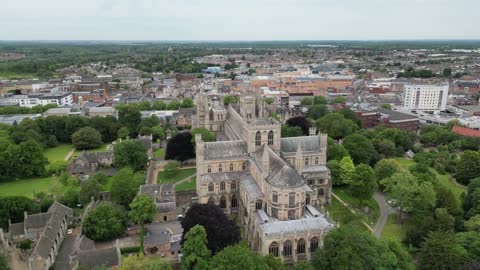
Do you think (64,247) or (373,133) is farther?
(373,133)

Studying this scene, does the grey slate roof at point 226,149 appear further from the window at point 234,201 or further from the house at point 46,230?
the house at point 46,230

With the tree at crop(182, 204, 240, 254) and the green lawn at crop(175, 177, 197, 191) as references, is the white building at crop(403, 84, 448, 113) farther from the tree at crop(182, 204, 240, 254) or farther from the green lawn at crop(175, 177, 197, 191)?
the tree at crop(182, 204, 240, 254)

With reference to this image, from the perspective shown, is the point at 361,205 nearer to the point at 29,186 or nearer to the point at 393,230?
the point at 393,230

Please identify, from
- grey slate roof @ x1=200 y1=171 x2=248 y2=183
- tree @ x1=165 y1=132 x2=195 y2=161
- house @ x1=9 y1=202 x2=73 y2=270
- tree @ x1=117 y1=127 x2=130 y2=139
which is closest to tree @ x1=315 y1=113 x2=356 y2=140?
tree @ x1=165 y1=132 x2=195 y2=161

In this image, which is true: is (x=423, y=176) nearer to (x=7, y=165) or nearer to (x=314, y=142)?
(x=314, y=142)

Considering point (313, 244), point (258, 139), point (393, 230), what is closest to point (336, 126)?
point (258, 139)

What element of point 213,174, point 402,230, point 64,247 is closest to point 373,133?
point 402,230
